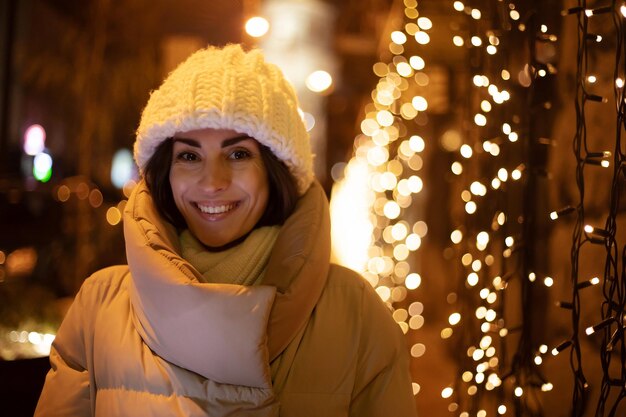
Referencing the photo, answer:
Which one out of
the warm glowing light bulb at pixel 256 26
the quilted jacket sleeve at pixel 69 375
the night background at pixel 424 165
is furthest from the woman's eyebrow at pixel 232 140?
the warm glowing light bulb at pixel 256 26

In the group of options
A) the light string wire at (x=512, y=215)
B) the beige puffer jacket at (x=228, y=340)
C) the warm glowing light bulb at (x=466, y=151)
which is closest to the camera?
the beige puffer jacket at (x=228, y=340)

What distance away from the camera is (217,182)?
58.6 inches

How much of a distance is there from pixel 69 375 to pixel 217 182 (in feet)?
1.96

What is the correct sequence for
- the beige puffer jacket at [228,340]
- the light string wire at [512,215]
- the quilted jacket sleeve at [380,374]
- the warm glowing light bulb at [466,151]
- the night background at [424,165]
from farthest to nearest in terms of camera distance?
1. the warm glowing light bulb at [466,151]
2. the light string wire at [512,215]
3. the night background at [424,165]
4. the quilted jacket sleeve at [380,374]
5. the beige puffer jacket at [228,340]

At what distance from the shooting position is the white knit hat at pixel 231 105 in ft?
4.76

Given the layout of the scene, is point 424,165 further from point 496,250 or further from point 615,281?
point 615,281

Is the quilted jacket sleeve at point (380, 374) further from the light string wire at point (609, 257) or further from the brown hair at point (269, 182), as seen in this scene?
the light string wire at point (609, 257)

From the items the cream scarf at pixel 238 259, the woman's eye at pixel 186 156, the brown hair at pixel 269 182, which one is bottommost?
the cream scarf at pixel 238 259

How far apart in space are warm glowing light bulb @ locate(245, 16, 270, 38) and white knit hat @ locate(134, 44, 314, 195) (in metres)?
2.67

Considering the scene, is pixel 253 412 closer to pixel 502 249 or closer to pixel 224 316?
pixel 224 316

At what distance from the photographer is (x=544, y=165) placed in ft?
6.82

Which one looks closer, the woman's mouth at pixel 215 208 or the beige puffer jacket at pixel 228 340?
the beige puffer jacket at pixel 228 340

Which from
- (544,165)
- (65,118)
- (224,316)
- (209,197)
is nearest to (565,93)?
(544,165)

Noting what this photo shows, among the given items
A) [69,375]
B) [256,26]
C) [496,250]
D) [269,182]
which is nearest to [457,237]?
[496,250]
